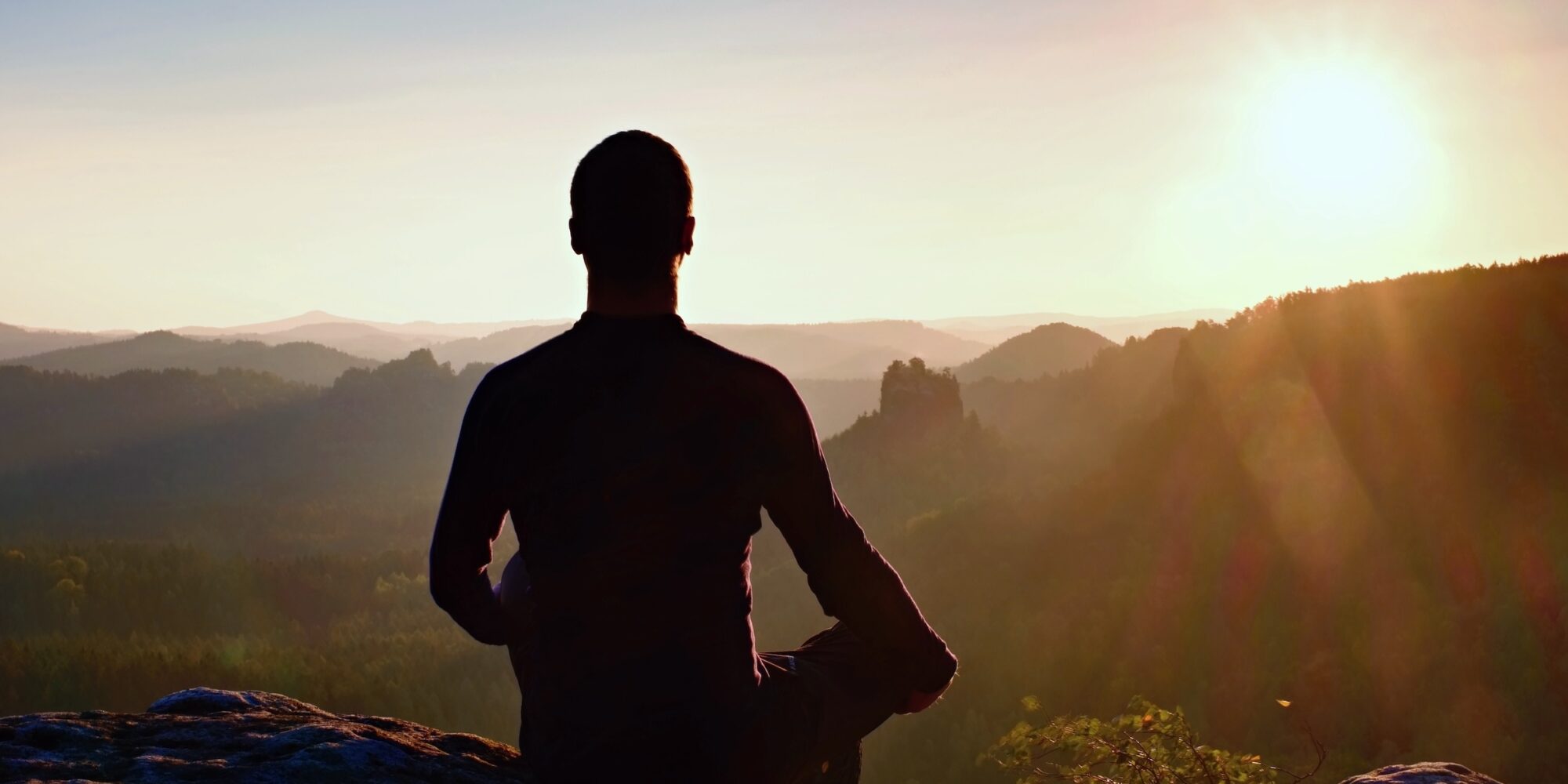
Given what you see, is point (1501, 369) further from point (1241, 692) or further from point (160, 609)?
point (160, 609)

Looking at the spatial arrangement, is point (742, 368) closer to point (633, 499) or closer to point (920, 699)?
point (633, 499)

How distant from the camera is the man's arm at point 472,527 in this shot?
14.2ft

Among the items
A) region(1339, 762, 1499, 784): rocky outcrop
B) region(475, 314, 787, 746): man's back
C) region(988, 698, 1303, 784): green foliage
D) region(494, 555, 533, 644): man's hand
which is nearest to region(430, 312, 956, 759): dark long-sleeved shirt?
region(475, 314, 787, 746): man's back

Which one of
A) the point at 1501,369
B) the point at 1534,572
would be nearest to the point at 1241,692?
the point at 1534,572

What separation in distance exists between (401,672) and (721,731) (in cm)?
9065

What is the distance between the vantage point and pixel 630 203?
4.17m

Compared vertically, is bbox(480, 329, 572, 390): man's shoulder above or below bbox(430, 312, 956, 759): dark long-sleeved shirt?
above

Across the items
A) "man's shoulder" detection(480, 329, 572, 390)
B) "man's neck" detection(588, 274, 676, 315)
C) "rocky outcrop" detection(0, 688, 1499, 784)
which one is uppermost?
"man's neck" detection(588, 274, 676, 315)

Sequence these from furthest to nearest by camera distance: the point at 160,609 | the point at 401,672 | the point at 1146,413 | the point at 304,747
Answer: the point at 160,609 < the point at 401,672 < the point at 1146,413 < the point at 304,747

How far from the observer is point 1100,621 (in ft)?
157

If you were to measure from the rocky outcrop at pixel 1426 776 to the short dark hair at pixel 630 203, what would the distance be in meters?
5.47

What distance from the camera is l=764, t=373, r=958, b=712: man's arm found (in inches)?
169

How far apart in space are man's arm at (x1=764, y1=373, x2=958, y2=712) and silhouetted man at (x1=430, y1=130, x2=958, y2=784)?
11mm

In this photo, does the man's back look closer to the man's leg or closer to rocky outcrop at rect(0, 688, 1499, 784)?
the man's leg
